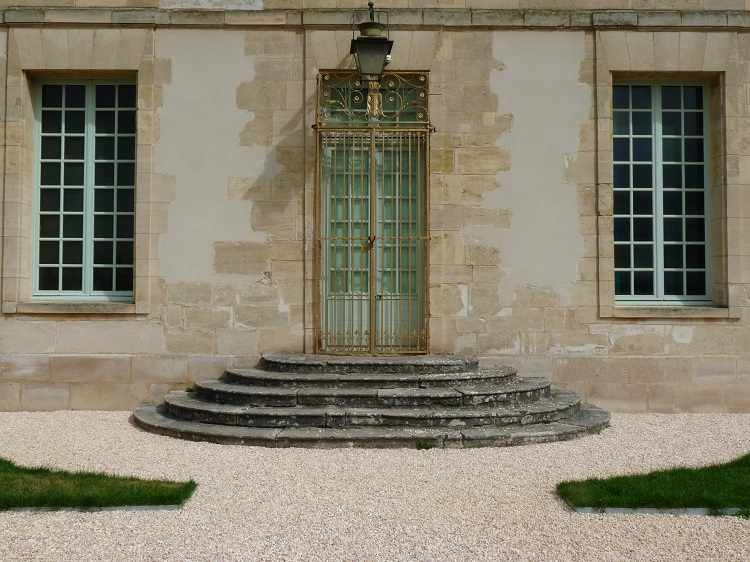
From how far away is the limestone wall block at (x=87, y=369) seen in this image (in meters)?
7.06

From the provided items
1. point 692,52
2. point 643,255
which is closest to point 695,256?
point 643,255

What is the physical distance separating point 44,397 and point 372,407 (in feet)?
11.1

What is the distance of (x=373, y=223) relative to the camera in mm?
7133

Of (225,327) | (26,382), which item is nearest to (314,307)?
(225,327)

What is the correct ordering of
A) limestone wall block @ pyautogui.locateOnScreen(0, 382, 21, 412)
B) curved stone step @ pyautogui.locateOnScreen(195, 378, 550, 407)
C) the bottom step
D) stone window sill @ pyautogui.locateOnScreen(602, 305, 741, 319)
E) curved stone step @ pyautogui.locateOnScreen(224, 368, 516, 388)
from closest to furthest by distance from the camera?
1. the bottom step
2. curved stone step @ pyautogui.locateOnScreen(195, 378, 550, 407)
3. curved stone step @ pyautogui.locateOnScreen(224, 368, 516, 388)
4. limestone wall block @ pyautogui.locateOnScreen(0, 382, 21, 412)
5. stone window sill @ pyautogui.locateOnScreen(602, 305, 741, 319)

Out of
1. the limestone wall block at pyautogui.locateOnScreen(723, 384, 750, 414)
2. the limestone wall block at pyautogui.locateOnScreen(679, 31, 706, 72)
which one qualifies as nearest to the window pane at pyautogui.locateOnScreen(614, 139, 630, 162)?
the limestone wall block at pyautogui.locateOnScreen(679, 31, 706, 72)

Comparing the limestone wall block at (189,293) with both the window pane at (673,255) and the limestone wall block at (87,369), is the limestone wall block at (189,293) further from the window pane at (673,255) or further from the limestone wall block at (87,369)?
the window pane at (673,255)

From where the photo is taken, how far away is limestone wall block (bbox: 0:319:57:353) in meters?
7.11

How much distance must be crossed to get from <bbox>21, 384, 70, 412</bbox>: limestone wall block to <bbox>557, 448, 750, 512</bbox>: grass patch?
195 inches

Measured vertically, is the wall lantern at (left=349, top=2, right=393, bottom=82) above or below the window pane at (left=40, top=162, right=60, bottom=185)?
above

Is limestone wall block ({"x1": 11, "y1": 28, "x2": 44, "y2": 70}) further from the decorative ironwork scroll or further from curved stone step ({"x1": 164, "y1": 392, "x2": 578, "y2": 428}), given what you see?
curved stone step ({"x1": 164, "y1": 392, "x2": 578, "y2": 428})

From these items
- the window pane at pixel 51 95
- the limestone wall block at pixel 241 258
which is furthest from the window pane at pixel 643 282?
the window pane at pixel 51 95

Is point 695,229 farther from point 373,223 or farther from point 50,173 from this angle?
point 50,173

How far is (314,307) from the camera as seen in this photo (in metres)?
7.13
